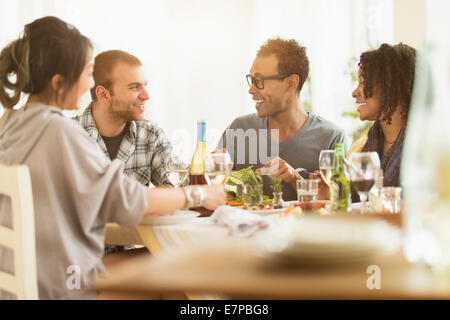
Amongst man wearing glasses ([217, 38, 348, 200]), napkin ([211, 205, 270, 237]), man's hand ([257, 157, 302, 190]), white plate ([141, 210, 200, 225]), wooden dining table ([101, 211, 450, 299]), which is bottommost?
white plate ([141, 210, 200, 225])

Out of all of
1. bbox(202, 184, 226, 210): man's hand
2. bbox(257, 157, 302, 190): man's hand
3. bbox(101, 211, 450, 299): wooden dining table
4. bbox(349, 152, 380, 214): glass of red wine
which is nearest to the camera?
bbox(101, 211, 450, 299): wooden dining table

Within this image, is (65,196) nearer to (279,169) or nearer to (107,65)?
(279,169)

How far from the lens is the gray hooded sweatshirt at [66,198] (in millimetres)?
1222

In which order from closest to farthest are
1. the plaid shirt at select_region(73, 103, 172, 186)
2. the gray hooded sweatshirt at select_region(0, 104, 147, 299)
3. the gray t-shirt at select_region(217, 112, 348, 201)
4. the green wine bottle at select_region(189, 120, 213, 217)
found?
1. the gray hooded sweatshirt at select_region(0, 104, 147, 299)
2. the green wine bottle at select_region(189, 120, 213, 217)
3. the plaid shirt at select_region(73, 103, 172, 186)
4. the gray t-shirt at select_region(217, 112, 348, 201)

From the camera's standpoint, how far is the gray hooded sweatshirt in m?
1.22

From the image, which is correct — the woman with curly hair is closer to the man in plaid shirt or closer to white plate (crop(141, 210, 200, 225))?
the man in plaid shirt

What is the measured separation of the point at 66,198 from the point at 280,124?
194 centimetres

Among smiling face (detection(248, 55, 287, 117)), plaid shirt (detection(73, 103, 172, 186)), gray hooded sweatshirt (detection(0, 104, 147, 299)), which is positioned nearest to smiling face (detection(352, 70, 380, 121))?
smiling face (detection(248, 55, 287, 117))

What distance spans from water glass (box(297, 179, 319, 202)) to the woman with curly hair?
2.12ft

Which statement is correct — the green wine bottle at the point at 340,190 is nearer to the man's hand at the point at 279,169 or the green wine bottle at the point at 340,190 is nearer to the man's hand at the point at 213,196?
the man's hand at the point at 213,196

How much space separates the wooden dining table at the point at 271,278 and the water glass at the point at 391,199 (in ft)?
2.04

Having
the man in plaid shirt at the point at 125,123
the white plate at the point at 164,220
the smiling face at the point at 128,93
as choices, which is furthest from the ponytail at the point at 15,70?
the smiling face at the point at 128,93

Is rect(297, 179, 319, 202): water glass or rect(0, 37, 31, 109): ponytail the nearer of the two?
rect(0, 37, 31, 109): ponytail

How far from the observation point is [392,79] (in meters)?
2.29
